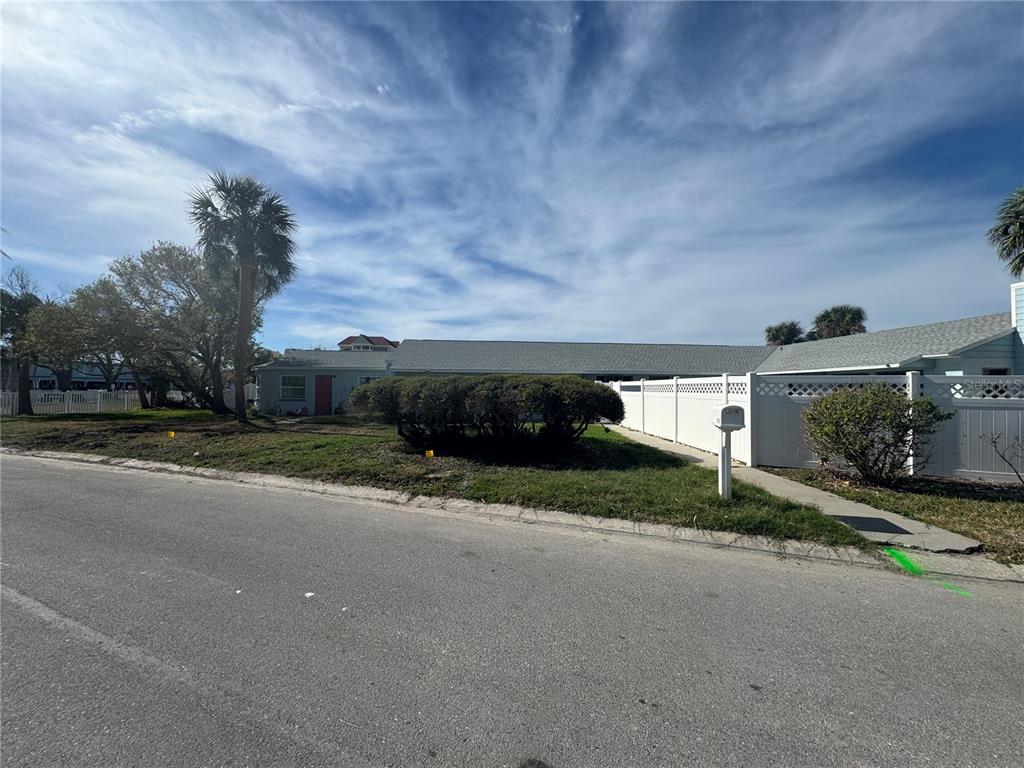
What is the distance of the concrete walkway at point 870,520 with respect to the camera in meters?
4.97

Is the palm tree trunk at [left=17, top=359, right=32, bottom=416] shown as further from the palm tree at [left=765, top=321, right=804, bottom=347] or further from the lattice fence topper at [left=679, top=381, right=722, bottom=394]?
the palm tree at [left=765, top=321, right=804, bottom=347]

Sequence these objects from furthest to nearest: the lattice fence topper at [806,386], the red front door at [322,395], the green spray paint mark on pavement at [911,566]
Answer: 1. the red front door at [322,395]
2. the lattice fence topper at [806,386]
3. the green spray paint mark on pavement at [911,566]

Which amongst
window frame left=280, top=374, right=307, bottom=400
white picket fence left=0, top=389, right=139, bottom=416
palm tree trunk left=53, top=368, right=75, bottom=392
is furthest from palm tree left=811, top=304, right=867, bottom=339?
palm tree trunk left=53, top=368, right=75, bottom=392

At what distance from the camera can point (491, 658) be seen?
2967mm

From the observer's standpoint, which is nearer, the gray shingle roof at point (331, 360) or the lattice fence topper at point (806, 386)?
the lattice fence topper at point (806, 386)

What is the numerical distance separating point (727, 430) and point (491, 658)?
14.3 feet

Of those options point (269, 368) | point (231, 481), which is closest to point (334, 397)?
point (269, 368)

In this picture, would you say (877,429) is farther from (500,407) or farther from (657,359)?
(657,359)

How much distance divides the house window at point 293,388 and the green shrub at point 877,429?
2283 centimetres

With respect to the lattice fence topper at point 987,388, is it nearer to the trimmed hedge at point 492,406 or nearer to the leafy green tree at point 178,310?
the trimmed hedge at point 492,406

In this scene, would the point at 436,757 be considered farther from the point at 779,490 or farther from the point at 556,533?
the point at 779,490

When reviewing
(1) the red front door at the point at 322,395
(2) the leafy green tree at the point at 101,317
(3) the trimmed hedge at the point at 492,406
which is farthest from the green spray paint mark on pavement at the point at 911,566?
(2) the leafy green tree at the point at 101,317

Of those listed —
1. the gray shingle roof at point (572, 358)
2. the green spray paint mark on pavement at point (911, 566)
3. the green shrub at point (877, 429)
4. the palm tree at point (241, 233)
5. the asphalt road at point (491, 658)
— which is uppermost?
the palm tree at point (241, 233)

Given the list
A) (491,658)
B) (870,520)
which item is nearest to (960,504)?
(870,520)
